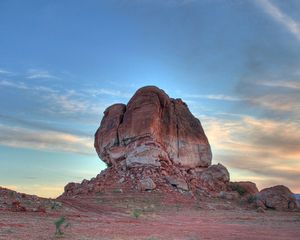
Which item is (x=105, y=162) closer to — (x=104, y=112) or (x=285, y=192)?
(x=104, y=112)

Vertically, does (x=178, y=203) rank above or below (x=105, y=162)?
below

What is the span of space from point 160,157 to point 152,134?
3.67 meters

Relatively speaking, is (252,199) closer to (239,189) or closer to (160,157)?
(239,189)

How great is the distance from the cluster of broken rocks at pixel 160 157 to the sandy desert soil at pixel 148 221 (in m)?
3.76

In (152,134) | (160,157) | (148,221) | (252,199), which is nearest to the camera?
(148,221)

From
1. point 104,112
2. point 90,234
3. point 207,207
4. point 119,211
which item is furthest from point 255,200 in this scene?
point 90,234

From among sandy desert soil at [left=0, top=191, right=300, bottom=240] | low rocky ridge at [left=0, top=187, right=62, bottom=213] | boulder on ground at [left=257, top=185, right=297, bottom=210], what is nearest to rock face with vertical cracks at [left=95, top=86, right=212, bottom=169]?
sandy desert soil at [left=0, top=191, right=300, bottom=240]

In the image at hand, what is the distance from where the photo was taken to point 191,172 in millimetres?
72875

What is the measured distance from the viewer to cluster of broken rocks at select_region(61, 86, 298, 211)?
2435 inches

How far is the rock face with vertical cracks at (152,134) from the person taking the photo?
217ft

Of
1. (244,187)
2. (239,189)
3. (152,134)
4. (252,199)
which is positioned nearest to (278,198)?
(252,199)

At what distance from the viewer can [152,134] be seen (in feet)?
220

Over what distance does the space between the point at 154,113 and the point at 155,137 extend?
391 cm

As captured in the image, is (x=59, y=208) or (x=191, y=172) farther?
(x=191, y=172)
